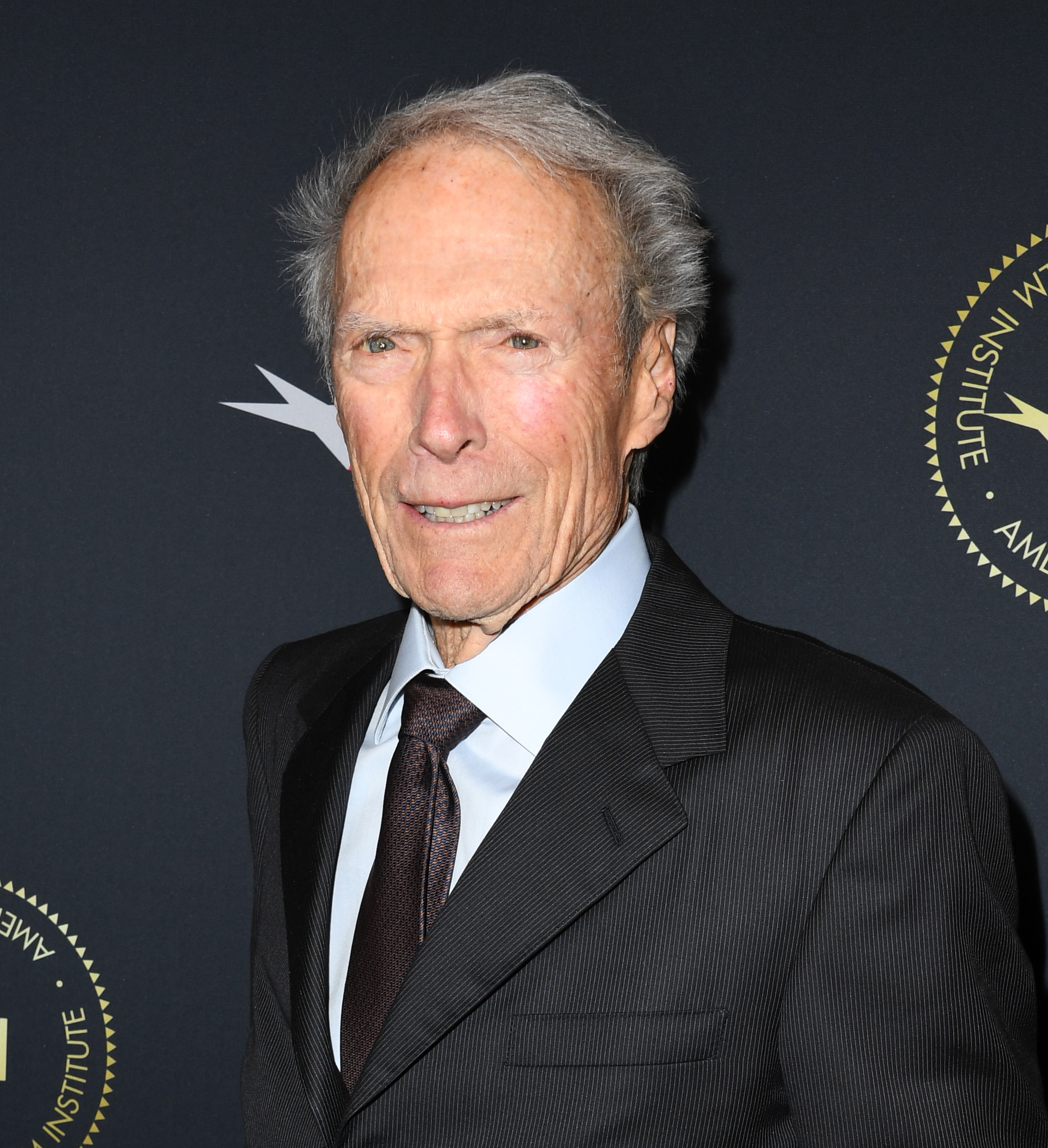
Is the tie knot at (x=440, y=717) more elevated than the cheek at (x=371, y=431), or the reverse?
the cheek at (x=371, y=431)

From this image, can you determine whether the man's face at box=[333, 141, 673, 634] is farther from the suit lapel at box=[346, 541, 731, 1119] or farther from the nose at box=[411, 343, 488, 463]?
the suit lapel at box=[346, 541, 731, 1119]

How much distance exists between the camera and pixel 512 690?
1098 mm

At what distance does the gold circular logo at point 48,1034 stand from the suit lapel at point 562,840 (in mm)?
816

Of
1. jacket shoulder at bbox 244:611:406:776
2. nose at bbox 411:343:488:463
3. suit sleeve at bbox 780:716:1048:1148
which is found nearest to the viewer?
suit sleeve at bbox 780:716:1048:1148

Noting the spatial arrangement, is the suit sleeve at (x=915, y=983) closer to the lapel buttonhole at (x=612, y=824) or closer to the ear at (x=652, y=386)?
the lapel buttonhole at (x=612, y=824)

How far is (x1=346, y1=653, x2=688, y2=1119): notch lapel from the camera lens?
3.20 ft

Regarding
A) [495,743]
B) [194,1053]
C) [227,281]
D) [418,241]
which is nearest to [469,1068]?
[495,743]

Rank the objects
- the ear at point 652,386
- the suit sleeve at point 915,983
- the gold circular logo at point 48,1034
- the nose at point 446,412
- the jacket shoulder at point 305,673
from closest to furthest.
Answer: the suit sleeve at point 915,983 < the nose at point 446,412 < the ear at point 652,386 < the jacket shoulder at point 305,673 < the gold circular logo at point 48,1034

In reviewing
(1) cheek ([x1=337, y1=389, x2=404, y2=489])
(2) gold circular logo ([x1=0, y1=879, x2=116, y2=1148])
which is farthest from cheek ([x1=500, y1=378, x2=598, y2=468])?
(2) gold circular logo ([x1=0, y1=879, x2=116, y2=1148])

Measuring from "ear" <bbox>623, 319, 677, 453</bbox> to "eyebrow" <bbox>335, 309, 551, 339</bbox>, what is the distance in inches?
5.7

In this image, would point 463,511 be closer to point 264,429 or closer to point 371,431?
point 371,431

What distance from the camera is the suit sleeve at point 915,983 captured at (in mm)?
912

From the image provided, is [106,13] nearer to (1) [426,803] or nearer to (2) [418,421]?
(2) [418,421]

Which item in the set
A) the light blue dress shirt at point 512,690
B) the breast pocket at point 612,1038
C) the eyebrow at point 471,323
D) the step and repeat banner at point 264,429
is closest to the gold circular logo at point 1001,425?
the step and repeat banner at point 264,429
